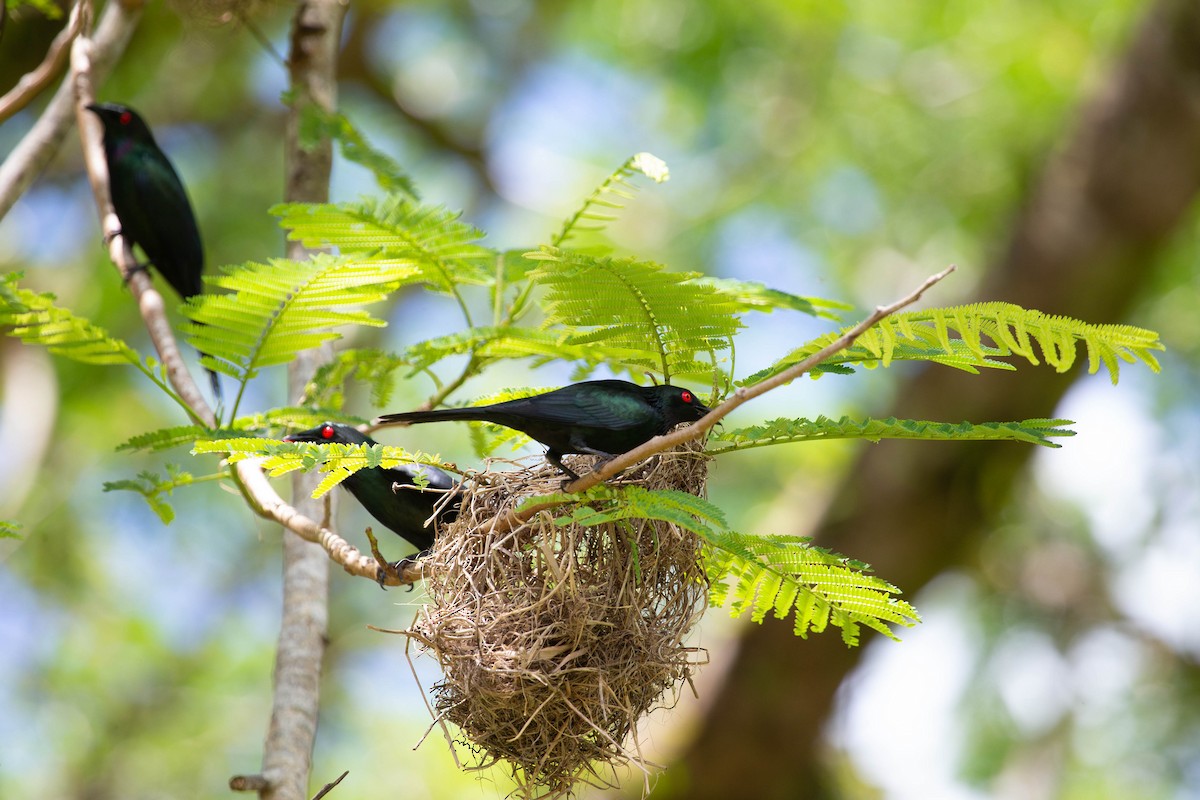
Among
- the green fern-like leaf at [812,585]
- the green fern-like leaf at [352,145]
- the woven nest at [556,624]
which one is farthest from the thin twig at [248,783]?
the green fern-like leaf at [352,145]

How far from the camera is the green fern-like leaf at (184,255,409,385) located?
3160 mm

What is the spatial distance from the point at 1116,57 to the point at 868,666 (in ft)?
14.3

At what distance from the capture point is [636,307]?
2734mm

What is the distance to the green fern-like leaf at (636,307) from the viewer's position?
2.57 meters

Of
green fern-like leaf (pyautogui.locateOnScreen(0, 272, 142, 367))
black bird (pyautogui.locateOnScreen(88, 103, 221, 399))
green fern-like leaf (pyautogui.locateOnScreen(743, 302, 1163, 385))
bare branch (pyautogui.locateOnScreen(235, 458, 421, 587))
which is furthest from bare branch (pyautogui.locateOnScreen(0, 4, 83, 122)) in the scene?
green fern-like leaf (pyautogui.locateOnScreen(743, 302, 1163, 385))

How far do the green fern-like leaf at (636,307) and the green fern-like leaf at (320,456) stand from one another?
0.52 metres

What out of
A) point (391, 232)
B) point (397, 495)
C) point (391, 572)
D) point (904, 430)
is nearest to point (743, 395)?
point (904, 430)

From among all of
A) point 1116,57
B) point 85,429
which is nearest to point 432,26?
point 85,429

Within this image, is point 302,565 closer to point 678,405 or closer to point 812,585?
point 678,405

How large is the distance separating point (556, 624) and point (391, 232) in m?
1.22

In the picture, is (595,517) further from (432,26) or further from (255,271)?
(432,26)

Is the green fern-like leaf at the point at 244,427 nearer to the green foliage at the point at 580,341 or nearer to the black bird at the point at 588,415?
the green foliage at the point at 580,341

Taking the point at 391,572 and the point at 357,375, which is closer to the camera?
the point at 391,572

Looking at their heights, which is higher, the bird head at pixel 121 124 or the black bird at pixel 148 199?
the bird head at pixel 121 124
